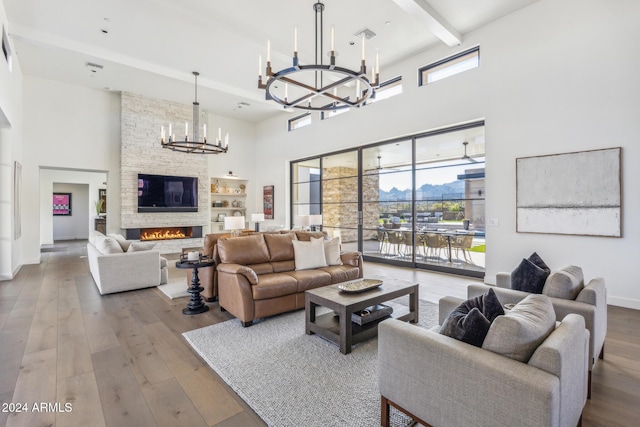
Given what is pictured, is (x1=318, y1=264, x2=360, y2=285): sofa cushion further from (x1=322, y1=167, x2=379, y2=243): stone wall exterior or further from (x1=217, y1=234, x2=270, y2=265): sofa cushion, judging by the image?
(x1=322, y1=167, x2=379, y2=243): stone wall exterior

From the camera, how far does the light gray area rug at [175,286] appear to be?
15.3 ft

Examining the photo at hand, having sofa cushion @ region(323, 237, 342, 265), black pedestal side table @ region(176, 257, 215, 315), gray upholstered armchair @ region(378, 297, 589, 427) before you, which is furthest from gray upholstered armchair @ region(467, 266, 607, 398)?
black pedestal side table @ region(176, 257, 215, 315)

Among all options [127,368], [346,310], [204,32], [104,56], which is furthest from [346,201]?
[127,368]

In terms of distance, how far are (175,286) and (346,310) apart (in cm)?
355

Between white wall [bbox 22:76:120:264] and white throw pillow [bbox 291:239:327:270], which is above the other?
white wall [bbox 22:76:120:264]

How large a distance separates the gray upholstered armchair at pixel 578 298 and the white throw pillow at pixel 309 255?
230 cm

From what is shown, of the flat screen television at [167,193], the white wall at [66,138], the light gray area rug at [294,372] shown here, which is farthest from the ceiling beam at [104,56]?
the light gray area rug at [294,372]

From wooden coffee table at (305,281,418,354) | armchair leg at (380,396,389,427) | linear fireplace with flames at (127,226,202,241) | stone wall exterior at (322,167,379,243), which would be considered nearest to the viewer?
armchair leg at (380,396,389,427)

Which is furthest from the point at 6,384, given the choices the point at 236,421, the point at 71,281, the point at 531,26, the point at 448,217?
the point at 531,26

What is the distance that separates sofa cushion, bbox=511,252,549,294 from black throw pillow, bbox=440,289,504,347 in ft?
4.13

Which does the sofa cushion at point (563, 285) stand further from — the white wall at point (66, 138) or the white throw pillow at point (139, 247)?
the white wall at point (66, 138)

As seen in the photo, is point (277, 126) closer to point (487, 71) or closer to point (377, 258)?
point (377, 258)

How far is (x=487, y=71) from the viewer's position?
17.0 feet

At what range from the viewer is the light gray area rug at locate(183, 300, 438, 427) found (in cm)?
198
